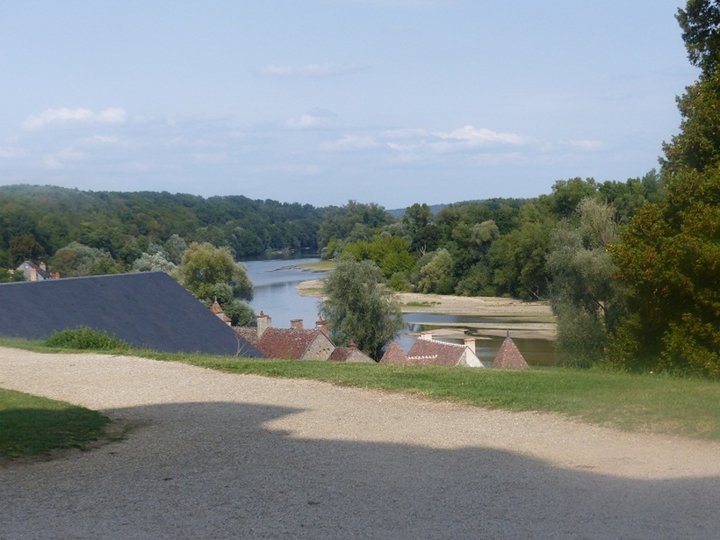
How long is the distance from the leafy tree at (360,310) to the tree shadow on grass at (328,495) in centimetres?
3455

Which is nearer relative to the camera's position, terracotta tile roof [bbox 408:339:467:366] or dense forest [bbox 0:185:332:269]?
terracotta tile roof [bbox 408:339:467:366]

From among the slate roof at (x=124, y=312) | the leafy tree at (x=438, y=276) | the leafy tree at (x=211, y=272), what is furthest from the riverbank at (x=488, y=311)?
the slate roof at (x=124, y=312)

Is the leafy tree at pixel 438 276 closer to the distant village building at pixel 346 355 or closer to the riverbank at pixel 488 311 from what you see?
the riverbank at pixel 488 311

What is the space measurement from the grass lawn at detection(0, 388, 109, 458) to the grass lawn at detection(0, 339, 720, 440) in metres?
3.33

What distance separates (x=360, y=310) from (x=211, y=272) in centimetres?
1672

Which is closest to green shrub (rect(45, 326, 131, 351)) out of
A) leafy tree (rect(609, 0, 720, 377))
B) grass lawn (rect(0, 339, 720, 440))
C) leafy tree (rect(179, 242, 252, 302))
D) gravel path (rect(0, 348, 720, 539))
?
grass lawn (rect(0, 339, 720, 440))

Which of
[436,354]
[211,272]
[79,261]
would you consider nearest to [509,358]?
[436,354]

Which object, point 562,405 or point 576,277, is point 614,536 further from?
point 576,277

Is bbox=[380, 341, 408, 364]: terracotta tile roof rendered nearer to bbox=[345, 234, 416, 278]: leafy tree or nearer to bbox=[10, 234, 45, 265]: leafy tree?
bbox=[10, 234, 45, 265]: leafy tree

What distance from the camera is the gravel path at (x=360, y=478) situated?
551 centimetres

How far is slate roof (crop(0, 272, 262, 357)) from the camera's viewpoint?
2189 cm

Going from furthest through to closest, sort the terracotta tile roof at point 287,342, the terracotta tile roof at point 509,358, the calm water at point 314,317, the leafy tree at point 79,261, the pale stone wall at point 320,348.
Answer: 1. the leafy tree at point 79,261
2. the calm water at point 314,317
3. the pale stone wall at point 320,348
4. the terracotta tile roof at point 287,342
5. the terracotta tile roof at point 509,358

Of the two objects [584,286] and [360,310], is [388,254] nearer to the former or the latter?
[360,310]

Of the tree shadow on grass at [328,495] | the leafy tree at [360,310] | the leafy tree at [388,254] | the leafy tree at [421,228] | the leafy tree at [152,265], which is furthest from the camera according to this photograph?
the leafy tree at [421,228]
